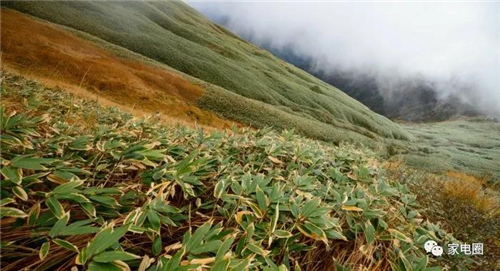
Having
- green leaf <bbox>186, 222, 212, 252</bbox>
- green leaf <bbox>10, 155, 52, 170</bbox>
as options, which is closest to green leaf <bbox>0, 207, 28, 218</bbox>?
green leaf <bbox>10, 155, 52, 170</bbox>

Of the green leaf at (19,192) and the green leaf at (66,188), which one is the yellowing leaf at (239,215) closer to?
the green leaf at (66,188)

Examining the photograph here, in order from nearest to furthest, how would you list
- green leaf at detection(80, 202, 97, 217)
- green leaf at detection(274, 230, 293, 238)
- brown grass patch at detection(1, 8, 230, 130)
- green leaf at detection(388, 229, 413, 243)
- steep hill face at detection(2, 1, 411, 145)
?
green leaf at detection(80, 202, 97, 217) → green leaf at detection(274, 230, 293, 238) → green leaf at detection(388, 229, 413, 243) → brown grass patch at detection(1, 8, 230, 130) → steep hill face at detection(2, 1, 411, 145)

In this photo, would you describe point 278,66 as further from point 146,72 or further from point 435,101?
point 435,101

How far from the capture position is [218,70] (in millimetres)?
62469

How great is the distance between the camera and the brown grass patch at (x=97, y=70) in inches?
1254

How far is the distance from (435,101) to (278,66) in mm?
132017

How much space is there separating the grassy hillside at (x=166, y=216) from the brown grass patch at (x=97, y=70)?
89.5 ft

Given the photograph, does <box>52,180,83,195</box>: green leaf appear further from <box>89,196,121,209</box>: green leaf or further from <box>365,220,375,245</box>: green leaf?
<box>365,220,375,245</box>: green leaf

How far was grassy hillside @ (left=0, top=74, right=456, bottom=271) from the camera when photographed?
1891mm

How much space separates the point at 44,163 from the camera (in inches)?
92.6

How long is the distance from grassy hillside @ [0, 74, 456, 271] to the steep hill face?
3809 centimetres

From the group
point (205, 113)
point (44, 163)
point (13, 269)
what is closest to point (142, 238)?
point (13, 269)

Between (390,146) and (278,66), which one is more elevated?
(278,66)
